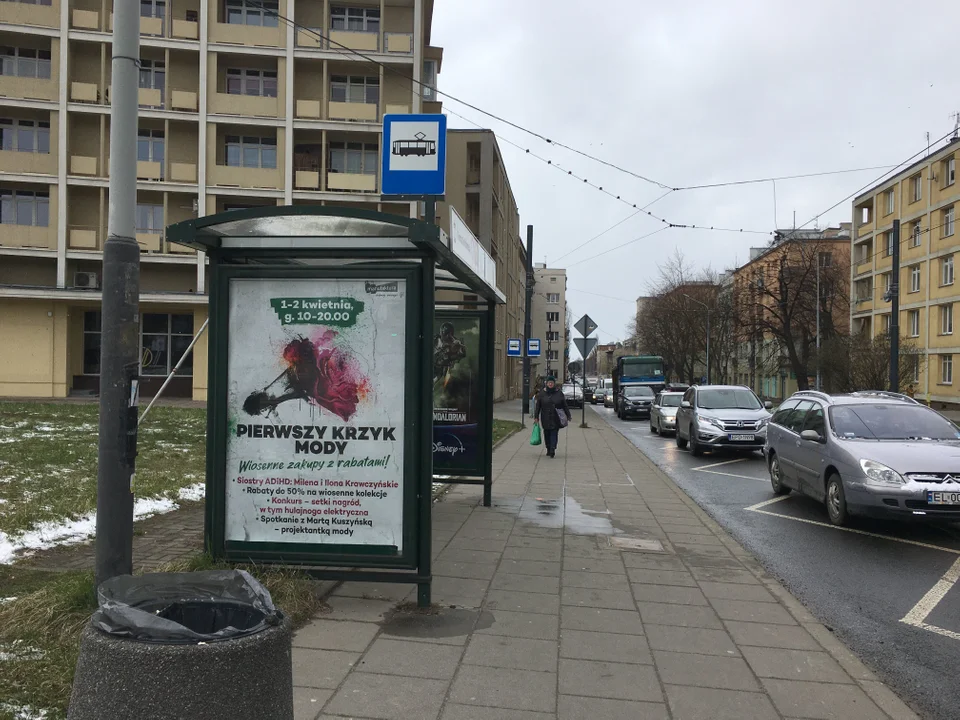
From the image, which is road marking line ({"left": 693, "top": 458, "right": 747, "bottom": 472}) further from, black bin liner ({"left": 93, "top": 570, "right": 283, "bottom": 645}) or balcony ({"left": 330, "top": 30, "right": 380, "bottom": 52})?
balcony ({"left": 330, "top": 30, "right": 380, "bottom": 52})

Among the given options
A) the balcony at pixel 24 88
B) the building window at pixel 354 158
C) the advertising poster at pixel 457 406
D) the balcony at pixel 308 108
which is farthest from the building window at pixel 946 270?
the balcony at pixel 24 88

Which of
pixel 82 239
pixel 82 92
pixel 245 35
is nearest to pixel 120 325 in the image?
pixel 82 239

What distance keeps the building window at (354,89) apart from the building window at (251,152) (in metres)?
3.59

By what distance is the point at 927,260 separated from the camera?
46.1 meters

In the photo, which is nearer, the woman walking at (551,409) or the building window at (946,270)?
the woman walking at (551,409)

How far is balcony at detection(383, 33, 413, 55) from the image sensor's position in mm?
34000

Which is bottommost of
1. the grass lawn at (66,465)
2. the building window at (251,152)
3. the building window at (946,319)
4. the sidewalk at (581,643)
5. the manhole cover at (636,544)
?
the manhole cover at (636,544)

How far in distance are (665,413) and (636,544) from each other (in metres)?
17.3

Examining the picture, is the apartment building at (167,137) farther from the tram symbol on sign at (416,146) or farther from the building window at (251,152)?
the tram symbol on sign at (416,146)

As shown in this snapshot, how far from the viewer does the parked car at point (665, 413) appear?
2404 cm

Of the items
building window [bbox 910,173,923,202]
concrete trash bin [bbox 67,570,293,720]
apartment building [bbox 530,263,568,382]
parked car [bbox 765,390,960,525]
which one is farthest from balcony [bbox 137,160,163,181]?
apartment building [bbox 530,263,568,382]

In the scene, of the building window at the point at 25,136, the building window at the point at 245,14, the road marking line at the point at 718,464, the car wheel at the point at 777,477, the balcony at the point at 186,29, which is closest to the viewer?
the car wheel at the point at 777,477

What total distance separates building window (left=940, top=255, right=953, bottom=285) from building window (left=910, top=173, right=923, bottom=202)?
4.78 m

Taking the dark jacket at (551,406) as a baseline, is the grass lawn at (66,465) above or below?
below
